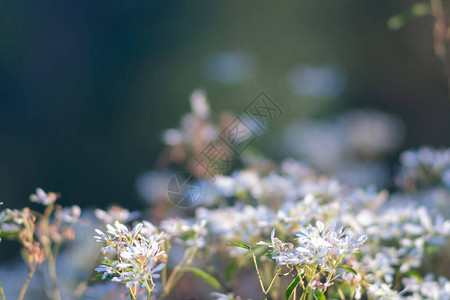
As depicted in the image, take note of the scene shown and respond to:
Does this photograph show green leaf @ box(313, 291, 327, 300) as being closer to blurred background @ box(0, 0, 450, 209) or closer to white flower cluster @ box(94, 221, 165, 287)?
white flower cluster @ box(94, 221, 165, 287)

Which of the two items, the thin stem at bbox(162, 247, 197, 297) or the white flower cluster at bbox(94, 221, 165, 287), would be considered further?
the thin stem at bbox(162, 247, 197, 297)

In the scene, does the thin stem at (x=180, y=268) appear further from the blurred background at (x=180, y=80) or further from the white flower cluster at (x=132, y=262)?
the blurred background at (x=180, y=80)

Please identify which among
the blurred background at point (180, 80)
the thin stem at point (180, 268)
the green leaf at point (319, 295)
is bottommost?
the green leaf at point (319, 295)

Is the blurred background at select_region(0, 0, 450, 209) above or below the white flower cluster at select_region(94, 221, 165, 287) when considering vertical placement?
above

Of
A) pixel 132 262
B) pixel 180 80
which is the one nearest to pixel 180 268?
pixel 132 262

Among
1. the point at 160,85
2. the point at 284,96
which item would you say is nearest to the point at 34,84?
the point at 160,85

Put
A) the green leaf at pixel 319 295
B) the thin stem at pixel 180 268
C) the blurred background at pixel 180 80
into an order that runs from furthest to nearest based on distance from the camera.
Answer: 1. the blurred background at pixel 180 80
2. the thin stem at pixel 180 268
3. the green leaf at pixel 319 295

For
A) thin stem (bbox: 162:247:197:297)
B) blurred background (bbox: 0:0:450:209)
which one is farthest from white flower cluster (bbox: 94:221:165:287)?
blurred background (bbox: 0:0:450:209)

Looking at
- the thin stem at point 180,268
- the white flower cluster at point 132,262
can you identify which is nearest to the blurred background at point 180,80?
the thin stem at point 180,268

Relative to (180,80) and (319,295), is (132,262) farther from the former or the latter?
(180,80)
